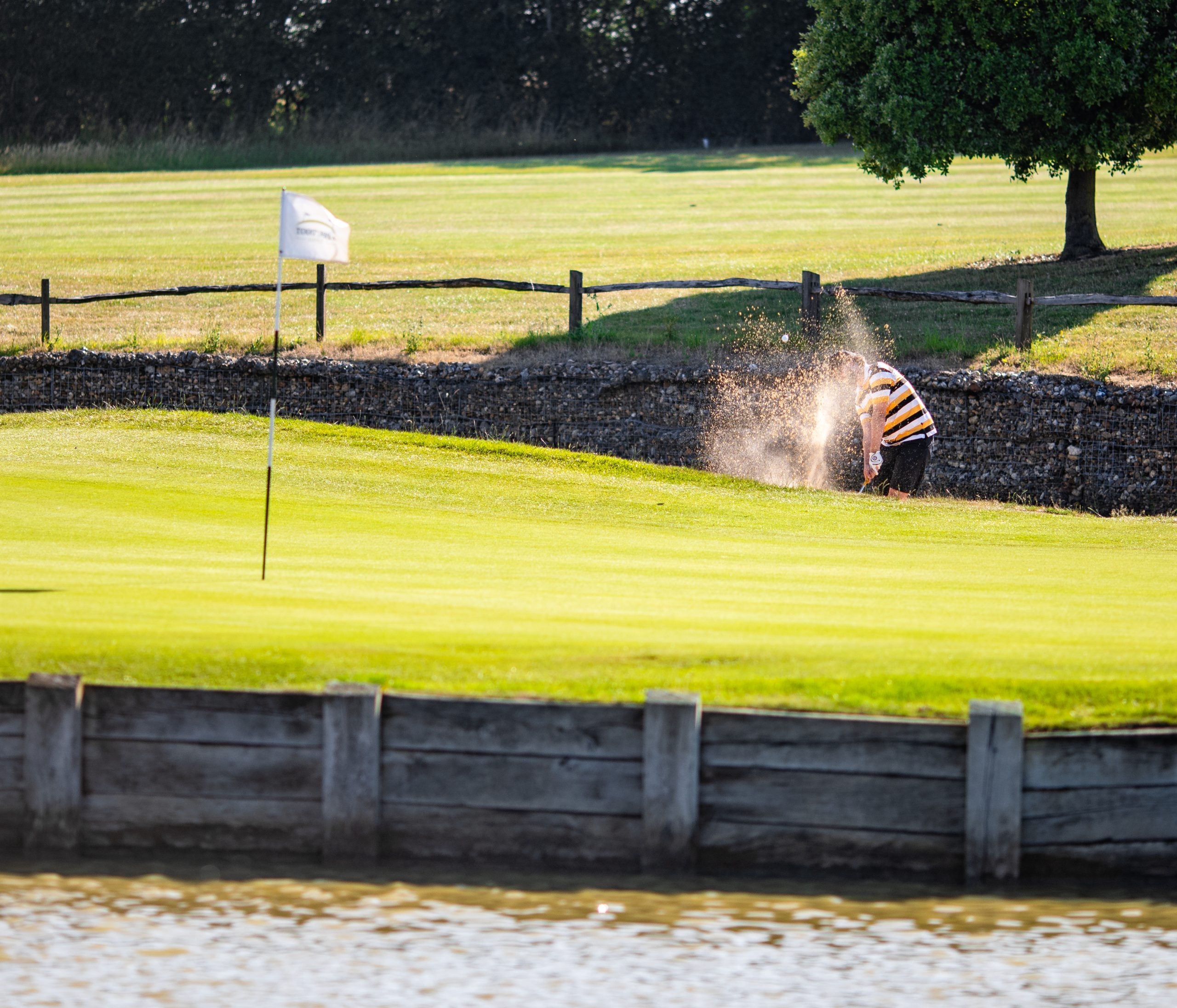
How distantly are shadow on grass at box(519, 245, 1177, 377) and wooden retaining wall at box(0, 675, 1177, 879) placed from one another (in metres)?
14.5

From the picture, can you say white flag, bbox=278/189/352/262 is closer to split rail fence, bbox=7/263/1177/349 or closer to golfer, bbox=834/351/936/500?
golfer, bbox=834/351/936/500

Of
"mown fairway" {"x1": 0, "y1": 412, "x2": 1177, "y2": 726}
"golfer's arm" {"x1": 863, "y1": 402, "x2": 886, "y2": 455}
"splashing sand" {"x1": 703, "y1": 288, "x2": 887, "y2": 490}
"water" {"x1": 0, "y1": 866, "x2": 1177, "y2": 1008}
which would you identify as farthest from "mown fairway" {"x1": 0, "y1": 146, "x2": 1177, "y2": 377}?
"water" {"x1": 0, "y1": 866, "x2": 1177, "y2": 1008}

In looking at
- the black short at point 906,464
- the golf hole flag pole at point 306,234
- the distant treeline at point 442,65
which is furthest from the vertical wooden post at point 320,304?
the distant treeline at point 442,65

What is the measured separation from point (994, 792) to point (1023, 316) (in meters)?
15.6

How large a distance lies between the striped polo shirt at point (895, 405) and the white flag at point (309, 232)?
301 inches

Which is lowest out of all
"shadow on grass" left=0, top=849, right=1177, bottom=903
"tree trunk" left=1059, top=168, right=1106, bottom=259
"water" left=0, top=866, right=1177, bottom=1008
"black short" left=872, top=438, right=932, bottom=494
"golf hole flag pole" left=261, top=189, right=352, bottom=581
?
"water" left=0, top=866, right=1177, bottom=1008

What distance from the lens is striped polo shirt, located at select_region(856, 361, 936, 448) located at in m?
17.3

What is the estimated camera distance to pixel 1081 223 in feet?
94.2

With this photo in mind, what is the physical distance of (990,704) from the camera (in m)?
7.02

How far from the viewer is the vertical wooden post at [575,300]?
2377 cm

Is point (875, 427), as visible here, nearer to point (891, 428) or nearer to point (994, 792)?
point (891, 428)

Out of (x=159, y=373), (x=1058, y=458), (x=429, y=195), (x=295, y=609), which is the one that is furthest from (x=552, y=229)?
(x=295, y=609)

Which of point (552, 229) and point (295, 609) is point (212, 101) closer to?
point (552, 229)

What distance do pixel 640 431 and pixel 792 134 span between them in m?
45.8
